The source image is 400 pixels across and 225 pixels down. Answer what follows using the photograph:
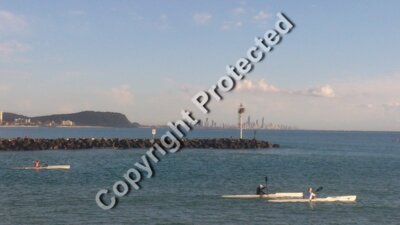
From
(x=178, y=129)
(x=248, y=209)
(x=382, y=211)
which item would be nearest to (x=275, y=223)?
(x=248, y=209)

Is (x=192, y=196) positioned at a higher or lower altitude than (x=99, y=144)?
lower

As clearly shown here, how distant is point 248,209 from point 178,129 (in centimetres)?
1510

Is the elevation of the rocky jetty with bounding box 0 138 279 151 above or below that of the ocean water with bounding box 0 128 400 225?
above

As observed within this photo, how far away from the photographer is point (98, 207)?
36.6m

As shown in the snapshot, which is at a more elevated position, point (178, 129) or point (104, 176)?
point (178, 129)

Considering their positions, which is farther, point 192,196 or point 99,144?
point 99,144

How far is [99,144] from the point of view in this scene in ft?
370

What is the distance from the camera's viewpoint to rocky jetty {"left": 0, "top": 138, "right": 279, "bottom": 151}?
103m

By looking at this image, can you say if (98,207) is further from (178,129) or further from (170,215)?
(178,129)

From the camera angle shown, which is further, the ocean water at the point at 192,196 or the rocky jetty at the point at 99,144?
the rocky jetty at the point at 99,144

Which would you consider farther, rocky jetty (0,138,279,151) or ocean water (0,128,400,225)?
rocky jetty (0,138,279,151)

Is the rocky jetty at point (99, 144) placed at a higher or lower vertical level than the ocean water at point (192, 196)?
higher

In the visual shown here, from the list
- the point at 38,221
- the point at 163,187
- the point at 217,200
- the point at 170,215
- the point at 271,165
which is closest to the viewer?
the point at 38,221

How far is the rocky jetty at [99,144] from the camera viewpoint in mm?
102688
